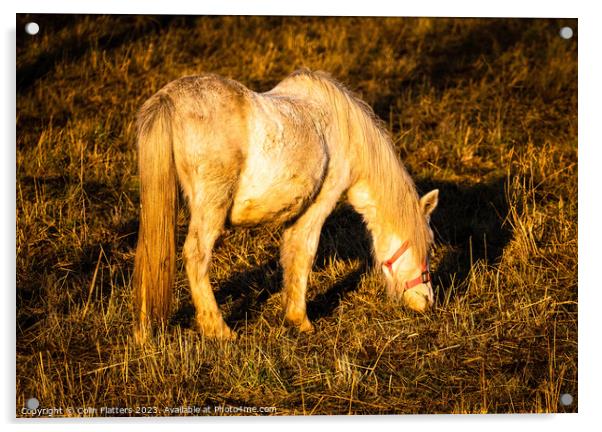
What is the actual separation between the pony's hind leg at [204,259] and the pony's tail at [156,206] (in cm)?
11

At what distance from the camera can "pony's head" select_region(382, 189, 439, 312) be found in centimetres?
517

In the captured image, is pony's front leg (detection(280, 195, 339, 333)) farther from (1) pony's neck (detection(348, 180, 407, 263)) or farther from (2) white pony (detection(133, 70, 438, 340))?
(1) pony's neck (detection(348, 180, 407, 263))

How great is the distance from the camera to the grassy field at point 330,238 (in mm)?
4363

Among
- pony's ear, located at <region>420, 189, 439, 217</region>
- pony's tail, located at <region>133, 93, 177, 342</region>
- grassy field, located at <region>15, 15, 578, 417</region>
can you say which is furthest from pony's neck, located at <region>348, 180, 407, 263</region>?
pony's tail, located at <region>133, 93, 177, 342</region>

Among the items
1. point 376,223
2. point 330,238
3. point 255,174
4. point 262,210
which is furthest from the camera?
point 330,238

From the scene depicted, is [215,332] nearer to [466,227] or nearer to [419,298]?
[419,298]

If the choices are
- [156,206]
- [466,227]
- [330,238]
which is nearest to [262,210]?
[156,206]

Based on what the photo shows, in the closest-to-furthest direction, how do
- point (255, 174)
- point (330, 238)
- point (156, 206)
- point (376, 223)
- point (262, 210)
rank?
point (156, 206), point (255, 174), point (262, 210), point (376, 223), point (330, 238)

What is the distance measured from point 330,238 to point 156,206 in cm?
211

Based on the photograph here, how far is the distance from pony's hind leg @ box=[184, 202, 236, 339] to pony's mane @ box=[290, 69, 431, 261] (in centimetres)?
91

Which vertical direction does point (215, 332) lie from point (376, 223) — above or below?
below

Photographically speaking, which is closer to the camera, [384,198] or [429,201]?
[384,198]

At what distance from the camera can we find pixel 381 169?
5023mm

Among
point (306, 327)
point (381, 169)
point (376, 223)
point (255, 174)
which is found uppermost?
point (255, 174)
